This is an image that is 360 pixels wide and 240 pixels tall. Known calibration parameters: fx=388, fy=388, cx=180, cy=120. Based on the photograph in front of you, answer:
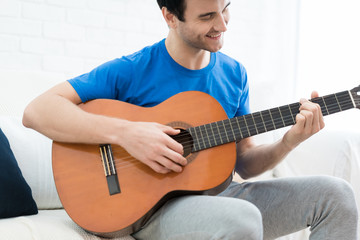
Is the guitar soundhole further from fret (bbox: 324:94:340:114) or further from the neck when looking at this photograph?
fret (bbox: 324:94:340:114)

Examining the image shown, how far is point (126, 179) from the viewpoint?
3.80 ft

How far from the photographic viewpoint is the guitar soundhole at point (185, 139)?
1.23m

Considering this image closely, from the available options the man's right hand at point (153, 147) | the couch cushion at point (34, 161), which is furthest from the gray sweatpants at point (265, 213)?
the couch cushion at point (34, 161)

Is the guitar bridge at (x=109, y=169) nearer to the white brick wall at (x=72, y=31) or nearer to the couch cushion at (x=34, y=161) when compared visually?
the couch cushion at (x=34, y=161)

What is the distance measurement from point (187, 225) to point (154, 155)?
231 millimetres

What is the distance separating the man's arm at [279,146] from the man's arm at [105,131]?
334 mm

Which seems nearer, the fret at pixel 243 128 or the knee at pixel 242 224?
the knee at pixel 242 224

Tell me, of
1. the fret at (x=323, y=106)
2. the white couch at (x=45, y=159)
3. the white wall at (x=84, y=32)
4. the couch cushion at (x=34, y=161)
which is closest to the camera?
the white couch at (x=45, y=159)

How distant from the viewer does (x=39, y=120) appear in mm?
1220

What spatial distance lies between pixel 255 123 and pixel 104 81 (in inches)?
20.3

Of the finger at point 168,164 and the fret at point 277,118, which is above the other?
the fret at point 277,118

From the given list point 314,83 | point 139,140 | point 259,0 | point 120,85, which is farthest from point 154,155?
point 259,0

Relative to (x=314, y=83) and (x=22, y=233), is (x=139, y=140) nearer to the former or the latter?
(x=22, y=233)

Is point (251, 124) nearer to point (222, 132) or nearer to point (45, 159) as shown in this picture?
point (222, 132)
